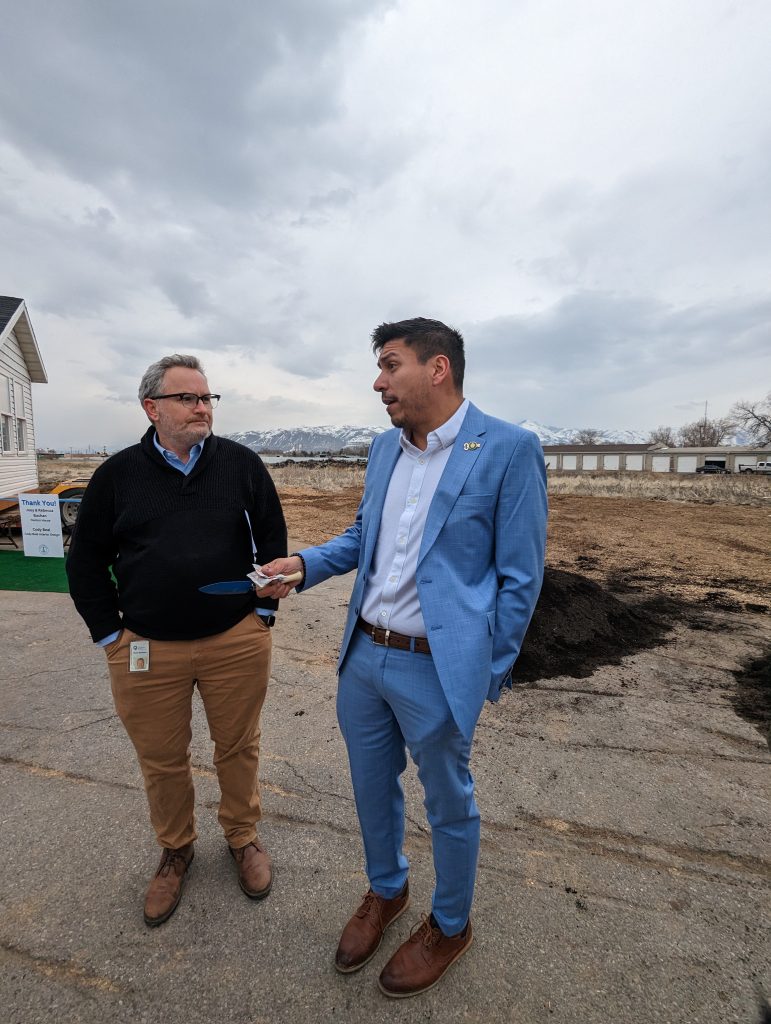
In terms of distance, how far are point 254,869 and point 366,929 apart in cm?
65

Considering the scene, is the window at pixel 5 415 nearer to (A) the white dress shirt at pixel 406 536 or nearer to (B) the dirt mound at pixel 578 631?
(B) the dirt mound at pixel 578 631

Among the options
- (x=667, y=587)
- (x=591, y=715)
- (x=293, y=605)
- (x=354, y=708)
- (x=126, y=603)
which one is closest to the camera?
(x=354, y=708)

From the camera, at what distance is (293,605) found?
7336 mm

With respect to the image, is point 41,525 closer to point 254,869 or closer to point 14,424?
point 14,424

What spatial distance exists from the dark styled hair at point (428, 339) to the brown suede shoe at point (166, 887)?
251cm

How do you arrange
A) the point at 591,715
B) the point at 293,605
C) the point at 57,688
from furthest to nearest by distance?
the point at 293,605
the point at 57,688
the point at 591,715

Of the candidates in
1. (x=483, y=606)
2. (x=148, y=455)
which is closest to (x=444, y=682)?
(x=483, y=606)

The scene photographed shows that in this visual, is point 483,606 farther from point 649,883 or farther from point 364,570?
point 649,883

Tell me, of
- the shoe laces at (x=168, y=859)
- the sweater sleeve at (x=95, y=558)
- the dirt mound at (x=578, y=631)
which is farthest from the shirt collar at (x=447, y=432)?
the dirt mound at (x=578, y=631)

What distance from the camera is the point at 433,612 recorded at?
71.7 inches

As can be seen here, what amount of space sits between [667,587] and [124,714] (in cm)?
872

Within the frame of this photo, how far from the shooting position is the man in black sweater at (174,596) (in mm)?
2240

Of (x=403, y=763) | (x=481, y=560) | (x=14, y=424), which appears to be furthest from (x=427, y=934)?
(x=14, y=424)

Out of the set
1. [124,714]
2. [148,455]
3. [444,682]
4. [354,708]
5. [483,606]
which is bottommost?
[124,714]
